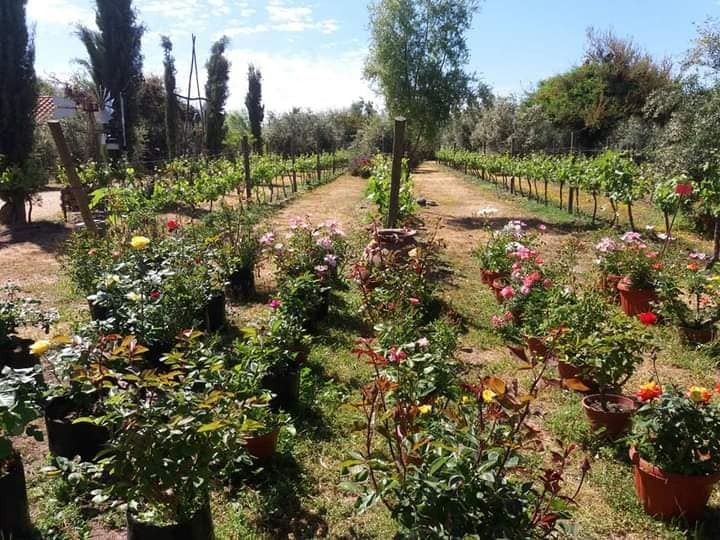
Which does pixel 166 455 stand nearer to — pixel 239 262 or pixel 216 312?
pixel 216 312

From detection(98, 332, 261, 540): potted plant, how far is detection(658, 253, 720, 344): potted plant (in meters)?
4.18

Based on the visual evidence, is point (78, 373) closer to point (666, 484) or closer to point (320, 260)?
point (666, 484)

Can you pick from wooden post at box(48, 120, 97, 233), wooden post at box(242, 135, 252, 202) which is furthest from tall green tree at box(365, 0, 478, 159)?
wooden post at box(48, 120, 97, 233)

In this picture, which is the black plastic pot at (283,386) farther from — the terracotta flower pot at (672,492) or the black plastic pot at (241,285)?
the black plastic pot at (241,285)

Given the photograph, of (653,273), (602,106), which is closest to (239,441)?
(653,273)

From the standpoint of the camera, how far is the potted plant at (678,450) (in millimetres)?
2326

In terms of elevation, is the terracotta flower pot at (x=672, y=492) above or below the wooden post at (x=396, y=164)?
below

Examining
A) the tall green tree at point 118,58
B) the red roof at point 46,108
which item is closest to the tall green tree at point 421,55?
the tall green tree at point 118,58

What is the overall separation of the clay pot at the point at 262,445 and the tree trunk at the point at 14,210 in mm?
9827

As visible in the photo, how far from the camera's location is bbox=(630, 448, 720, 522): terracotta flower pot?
2369 millimetres

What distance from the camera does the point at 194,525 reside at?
1933 millimetres

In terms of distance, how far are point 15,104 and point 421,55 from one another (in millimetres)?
9430

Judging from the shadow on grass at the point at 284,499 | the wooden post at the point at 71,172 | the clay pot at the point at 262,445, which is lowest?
the shadow on grass at the point at 284,499

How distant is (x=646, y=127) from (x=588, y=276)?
17.0 m
